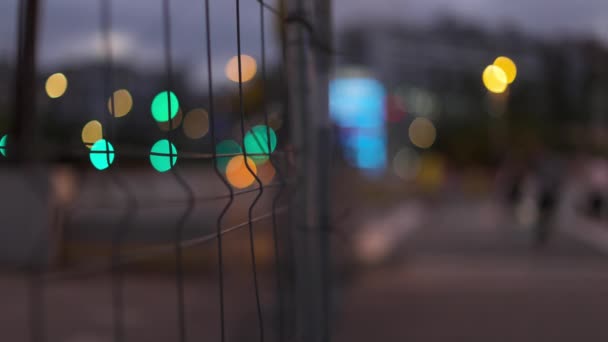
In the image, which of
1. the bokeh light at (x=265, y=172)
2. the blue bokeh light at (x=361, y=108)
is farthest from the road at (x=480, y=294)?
the blue bokeh light at (x=361, y=108)

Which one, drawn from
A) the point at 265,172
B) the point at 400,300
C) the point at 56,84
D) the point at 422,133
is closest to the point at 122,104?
the point at 56,84

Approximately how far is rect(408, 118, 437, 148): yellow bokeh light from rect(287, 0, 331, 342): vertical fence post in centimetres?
5930

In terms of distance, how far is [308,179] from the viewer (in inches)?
121

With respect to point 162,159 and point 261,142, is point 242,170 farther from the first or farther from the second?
point 162,159

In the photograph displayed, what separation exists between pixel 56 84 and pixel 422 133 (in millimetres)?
64872

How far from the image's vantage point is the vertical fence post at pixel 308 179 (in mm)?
3021

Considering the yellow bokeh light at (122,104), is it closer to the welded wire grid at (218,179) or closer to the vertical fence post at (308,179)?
the welded wire grid at (218,179)

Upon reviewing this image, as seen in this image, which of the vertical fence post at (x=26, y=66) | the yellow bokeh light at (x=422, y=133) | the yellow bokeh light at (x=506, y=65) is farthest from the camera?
the yellow bokeh light at (x=422, y=133)

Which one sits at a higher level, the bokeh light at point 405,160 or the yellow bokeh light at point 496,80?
the yellow bokeh light at point 496,80

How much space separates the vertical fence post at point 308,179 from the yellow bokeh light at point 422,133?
2334 inches

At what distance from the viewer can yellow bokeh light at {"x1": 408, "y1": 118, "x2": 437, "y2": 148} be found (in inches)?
2509

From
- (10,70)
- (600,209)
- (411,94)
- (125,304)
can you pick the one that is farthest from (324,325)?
(411,94)

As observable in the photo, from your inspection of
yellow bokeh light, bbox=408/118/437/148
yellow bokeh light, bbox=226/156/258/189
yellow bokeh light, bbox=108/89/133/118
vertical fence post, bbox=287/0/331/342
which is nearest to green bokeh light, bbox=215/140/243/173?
yellow bokeh light, bbox=226/156/258/189

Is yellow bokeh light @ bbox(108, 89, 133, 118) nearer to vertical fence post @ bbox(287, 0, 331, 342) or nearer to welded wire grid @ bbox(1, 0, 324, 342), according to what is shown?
welded wire grid @ bbox(1, 0, 324, 342)
